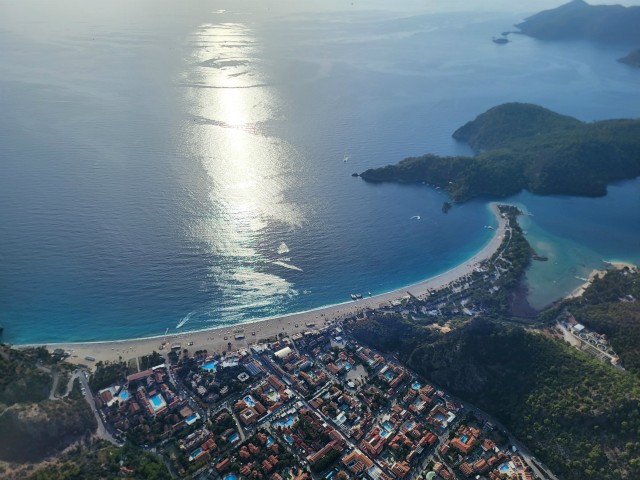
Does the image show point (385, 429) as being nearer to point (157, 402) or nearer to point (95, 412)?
point (157, 402)

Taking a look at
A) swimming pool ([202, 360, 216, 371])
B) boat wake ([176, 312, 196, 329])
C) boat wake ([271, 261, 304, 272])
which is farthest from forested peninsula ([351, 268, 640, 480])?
boat wake ([176, 312, 196, 329])

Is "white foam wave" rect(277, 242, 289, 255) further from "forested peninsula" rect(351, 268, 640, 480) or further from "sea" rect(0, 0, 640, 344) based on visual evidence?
"forested peninsula" rect(351, 268, 640, 480)

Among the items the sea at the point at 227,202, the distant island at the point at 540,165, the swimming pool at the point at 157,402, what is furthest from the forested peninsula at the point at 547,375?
the distant island at the point at 540,165

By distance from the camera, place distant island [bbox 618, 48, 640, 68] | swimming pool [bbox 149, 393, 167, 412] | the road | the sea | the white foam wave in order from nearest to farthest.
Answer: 1. the road
2. swimming pool [bbox 149, 393, 167, 412]
3. the sea
4. the white foam wave
5. distant island [bbox 618, 48, 640, 68]

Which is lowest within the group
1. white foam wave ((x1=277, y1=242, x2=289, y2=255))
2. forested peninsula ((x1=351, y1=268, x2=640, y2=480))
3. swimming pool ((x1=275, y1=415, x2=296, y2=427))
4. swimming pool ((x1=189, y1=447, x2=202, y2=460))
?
white foam wave ((x1=277, y1=242, x2=289, y2=255))

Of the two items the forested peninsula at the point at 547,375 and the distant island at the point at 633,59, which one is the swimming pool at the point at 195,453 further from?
the distant island at the point at 633,59

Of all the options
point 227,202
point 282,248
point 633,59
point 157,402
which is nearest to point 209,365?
point 157,402
